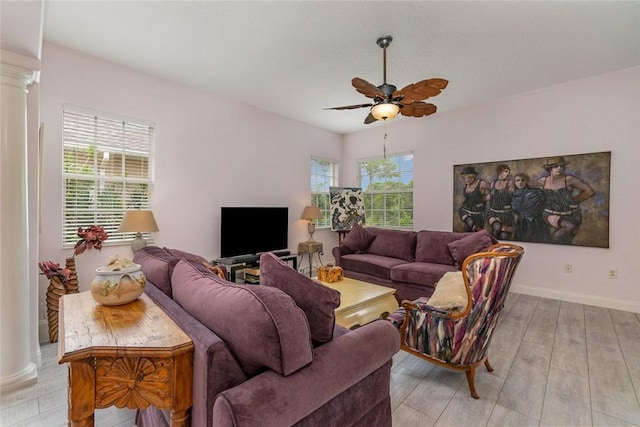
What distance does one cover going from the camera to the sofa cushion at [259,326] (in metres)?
0.98

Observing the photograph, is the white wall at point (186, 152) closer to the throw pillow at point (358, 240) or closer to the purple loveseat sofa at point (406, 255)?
the throw pillow at point (358, 240)

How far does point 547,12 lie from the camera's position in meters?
2.41

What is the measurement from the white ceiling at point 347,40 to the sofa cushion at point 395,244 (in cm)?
213

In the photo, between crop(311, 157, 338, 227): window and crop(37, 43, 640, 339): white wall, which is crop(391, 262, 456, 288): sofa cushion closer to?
crop(37, 43, 640, 339): white wall

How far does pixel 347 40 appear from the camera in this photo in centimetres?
281

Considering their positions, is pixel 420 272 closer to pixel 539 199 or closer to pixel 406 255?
pixel 406 255

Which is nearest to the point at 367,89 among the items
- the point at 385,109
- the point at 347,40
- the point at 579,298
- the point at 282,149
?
the point at 385,109

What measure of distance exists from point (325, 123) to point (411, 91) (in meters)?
3.11

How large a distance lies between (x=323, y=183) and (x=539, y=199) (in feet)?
11.9

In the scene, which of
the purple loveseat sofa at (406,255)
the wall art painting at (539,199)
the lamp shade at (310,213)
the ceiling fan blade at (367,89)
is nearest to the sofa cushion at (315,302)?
the ceiling fan blade at (367,89)

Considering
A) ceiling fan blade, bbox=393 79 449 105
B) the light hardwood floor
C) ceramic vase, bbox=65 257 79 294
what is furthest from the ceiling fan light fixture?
ceramic vase, bbox=65 257 79 294

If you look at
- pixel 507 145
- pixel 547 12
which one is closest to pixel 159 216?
pixel 547 12

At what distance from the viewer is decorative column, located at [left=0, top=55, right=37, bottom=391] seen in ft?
6.30

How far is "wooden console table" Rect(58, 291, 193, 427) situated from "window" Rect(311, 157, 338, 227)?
15.8 ft
